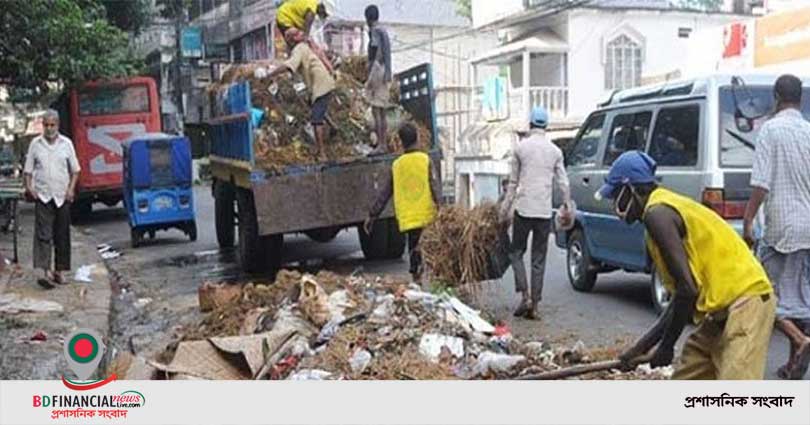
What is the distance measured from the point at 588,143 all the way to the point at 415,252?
6.20 feet

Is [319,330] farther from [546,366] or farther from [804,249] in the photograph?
[804,249]

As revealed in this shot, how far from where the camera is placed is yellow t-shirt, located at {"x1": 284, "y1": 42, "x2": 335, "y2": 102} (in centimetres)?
779

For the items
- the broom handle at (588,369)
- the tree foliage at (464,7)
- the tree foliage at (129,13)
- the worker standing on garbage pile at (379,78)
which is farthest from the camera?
the tree foliage at (464,7)

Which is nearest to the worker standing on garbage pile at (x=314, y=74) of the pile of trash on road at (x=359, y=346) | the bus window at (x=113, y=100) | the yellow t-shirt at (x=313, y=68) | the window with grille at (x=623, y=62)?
the yellow t-shirt at (x=313, y=68)

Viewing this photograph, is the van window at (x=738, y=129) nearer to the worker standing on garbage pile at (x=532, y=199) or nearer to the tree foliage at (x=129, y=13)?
the worker standing on garbage pile at (x=532, y=199)

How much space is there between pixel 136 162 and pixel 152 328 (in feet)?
17.2

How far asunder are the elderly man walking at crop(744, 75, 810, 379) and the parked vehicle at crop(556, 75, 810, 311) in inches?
31.6

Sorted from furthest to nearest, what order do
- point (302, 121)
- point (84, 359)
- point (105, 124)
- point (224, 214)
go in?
point (105, 124)
point (224, 214)
point (302, 121)
point (84, 359)

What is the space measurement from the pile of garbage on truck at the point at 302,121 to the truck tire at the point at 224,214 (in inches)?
91.3

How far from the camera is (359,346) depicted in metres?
4.81

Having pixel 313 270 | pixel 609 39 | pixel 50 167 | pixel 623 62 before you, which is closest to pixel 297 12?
pixel 50 167

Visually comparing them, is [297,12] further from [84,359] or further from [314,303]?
[84,359]

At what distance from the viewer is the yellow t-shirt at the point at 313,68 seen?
25.6ft

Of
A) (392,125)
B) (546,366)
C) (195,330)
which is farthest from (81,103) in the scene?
(546,366)
